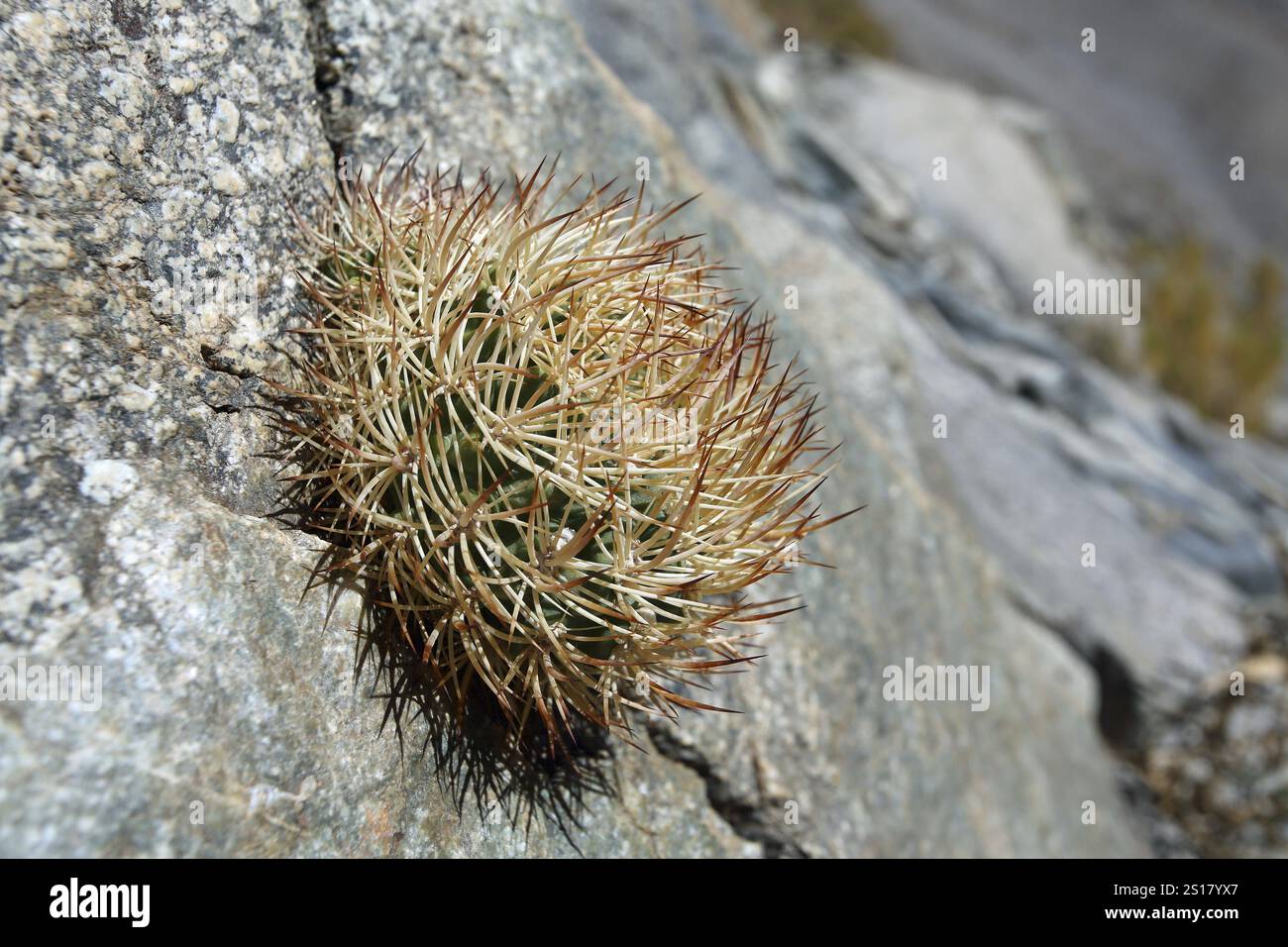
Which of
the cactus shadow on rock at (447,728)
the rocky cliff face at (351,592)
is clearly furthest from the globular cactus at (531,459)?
the rocky cliff face at (351,592)

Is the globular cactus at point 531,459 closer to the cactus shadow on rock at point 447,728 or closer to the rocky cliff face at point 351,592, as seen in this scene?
the cactus shadow on rock at point 447,728

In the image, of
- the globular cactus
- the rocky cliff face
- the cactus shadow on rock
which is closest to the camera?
the rocky cliff face

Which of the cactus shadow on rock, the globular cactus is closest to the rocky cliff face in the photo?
the cactus shadow on rock

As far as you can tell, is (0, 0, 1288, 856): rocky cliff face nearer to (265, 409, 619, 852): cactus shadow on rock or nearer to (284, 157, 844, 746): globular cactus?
(265, 409, 619, 852): cactus shadow on rock

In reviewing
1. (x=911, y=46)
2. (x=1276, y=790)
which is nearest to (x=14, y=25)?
(x=1276, y=790)

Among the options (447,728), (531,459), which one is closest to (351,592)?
(447,728)

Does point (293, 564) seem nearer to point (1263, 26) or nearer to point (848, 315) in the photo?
point (848, 315)
